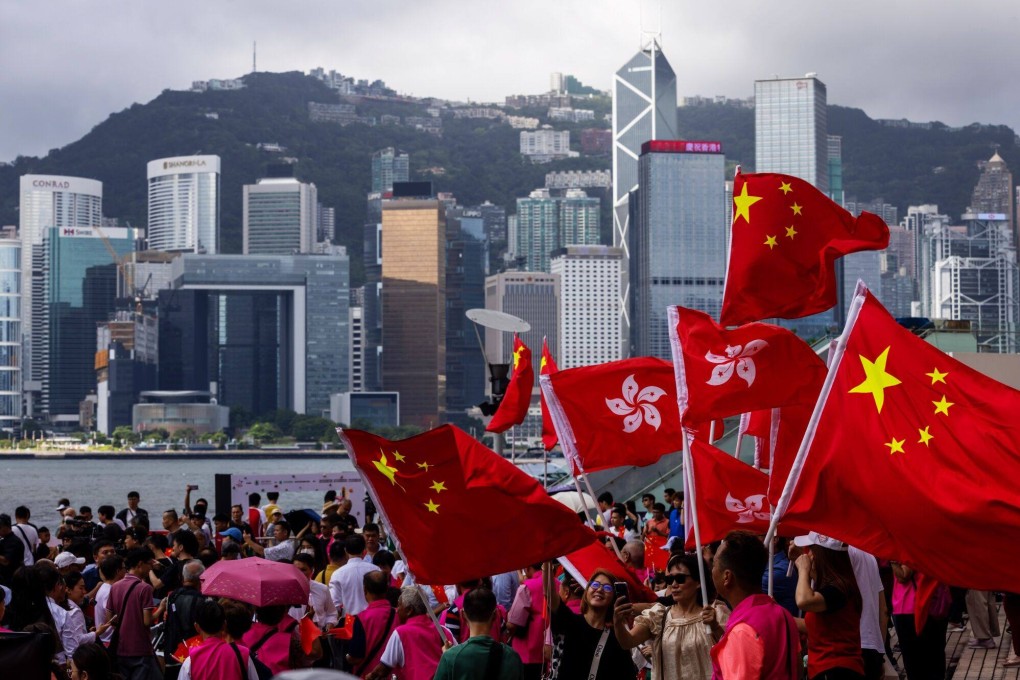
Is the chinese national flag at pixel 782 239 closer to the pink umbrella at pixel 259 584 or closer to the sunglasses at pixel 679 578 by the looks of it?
the sunglasses at pixel 679 578

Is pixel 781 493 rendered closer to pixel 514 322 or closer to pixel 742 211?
pixel 742 211

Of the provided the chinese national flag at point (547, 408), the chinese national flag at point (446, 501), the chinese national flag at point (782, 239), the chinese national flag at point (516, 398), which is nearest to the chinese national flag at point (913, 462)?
the chinese national flag at point (446, 501)

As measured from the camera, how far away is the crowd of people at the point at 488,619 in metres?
6.50

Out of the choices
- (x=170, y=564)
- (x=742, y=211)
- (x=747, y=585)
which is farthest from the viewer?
(x=170, y=564)

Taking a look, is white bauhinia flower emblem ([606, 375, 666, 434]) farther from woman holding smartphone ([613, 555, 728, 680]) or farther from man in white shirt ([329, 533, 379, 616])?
woman holding smartphone ([613, 555, 728, 680])

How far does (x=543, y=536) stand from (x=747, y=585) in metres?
2.12

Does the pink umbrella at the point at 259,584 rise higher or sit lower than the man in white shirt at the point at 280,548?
higher

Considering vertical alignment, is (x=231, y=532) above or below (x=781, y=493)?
below

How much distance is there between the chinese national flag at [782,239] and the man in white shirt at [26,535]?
261 inches

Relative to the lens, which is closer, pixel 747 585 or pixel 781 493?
pixel 747 585

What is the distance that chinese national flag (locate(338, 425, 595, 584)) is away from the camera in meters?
8.11

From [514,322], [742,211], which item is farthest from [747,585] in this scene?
[514,322]

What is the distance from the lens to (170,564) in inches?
429

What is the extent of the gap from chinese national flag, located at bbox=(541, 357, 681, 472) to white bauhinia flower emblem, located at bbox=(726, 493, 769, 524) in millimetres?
2253
